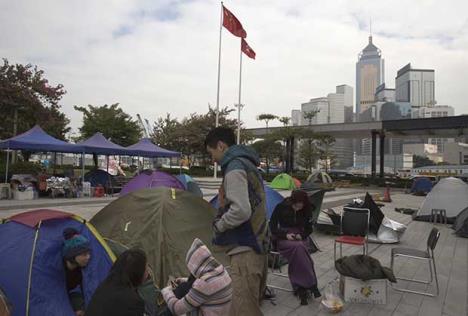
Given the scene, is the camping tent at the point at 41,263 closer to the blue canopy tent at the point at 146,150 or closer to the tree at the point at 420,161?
the blue canopy tent at the point at 146,150

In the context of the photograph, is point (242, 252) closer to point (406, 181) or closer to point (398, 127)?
point (398, 127)

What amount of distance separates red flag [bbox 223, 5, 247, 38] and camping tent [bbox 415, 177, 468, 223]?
1428 centimetres

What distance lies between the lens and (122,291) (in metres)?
2.30

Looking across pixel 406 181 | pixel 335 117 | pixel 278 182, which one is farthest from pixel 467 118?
pixel 335 117

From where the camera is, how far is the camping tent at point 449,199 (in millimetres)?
10846

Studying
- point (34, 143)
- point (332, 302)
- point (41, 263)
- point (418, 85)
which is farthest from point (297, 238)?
point (418, 85)

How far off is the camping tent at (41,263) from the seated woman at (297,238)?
7.07 ft

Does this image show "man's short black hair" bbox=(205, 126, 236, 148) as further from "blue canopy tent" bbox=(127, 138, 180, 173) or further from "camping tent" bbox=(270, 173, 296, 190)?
"camping tent" bbox=(270, 173, 296, 190)

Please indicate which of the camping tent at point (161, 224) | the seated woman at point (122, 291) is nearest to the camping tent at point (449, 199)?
the camping tent at point (161, 224)

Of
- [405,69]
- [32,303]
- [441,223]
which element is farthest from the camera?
[405,69]

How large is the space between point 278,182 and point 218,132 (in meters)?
19.4

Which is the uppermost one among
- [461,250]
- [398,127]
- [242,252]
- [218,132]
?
[398,127]

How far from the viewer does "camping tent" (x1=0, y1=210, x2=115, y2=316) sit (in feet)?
10.9

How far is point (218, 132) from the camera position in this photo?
2.76 m
